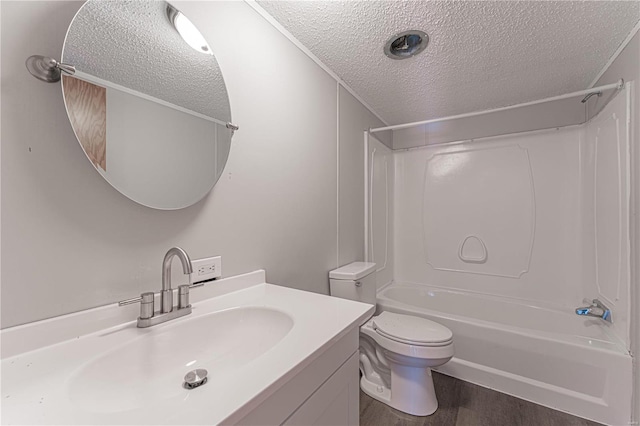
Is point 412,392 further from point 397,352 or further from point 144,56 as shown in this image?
point 144,56

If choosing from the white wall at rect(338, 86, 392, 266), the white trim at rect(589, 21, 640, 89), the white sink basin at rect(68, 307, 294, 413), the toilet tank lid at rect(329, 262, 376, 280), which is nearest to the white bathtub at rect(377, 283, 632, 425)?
the toilet tank lid at rect(329, 262, 376, 280)

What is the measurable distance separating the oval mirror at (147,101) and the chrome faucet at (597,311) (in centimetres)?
255

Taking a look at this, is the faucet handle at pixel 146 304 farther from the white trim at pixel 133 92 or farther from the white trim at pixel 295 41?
the white trim at pixel 295 41

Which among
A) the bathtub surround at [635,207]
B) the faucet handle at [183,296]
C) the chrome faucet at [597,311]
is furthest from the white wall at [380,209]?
the faucet handle at [183,296]

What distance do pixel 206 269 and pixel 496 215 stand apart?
258 cm

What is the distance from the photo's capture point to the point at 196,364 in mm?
756

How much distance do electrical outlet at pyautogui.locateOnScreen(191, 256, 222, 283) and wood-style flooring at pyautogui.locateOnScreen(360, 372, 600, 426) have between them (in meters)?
1.26

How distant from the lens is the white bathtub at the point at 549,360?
144cm

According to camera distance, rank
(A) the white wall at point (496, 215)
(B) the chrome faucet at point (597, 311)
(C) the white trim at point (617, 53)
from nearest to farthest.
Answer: (C) the white trim at point (617, 53)
(B) the chrome faucet at point (597, 311)
(A) the white wall at point (496, 215)

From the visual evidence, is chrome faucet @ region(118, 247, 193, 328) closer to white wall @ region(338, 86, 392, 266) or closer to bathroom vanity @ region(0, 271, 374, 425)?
bathroom vanity @ region(0, 271, 374, 425)

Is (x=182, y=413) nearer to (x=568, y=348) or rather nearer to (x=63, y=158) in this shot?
(x=63, y=158)

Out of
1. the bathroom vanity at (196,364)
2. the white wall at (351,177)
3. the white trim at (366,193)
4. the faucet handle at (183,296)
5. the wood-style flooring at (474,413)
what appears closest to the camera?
the bathroom vanity at (196,364)

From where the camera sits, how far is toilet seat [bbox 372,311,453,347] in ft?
4.88

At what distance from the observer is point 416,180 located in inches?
113
